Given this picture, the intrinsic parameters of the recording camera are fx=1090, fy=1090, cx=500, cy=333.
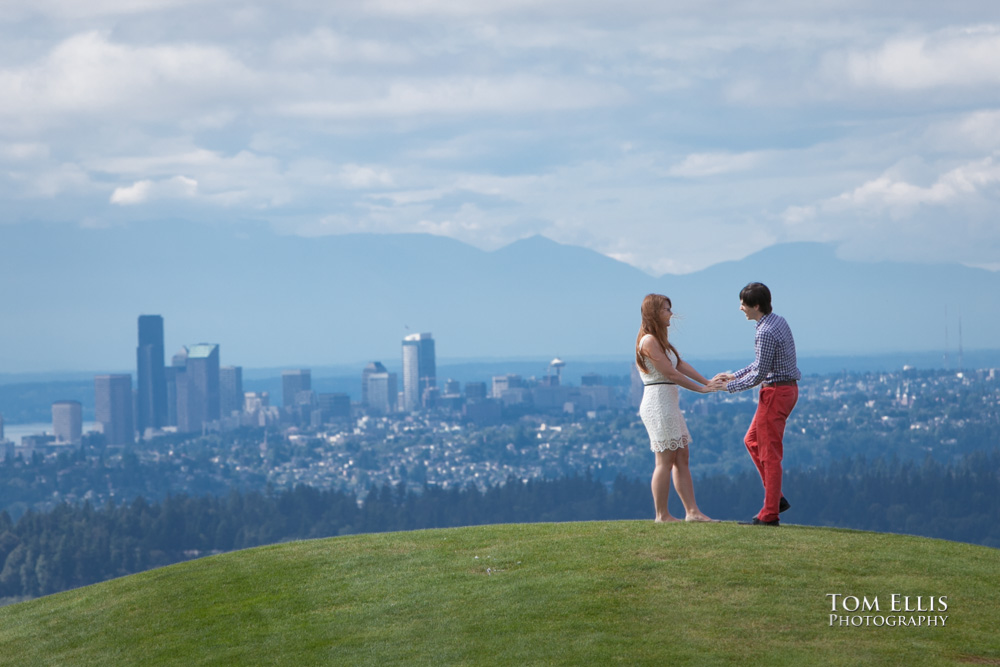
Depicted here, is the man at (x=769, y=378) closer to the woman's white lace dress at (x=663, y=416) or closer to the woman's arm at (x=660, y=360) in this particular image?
the woman's arm at (x=660, y=360)

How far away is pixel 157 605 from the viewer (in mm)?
12578

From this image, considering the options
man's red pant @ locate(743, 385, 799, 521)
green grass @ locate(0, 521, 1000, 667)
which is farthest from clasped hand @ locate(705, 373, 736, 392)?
green grass @ locate(0, 521, 1000, 667)

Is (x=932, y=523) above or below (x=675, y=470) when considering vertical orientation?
below

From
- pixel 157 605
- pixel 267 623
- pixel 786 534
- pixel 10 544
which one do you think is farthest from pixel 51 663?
pixel 10 544

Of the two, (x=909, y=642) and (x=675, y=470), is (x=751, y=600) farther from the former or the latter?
(x=675, y=470)

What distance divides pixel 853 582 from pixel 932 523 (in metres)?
199

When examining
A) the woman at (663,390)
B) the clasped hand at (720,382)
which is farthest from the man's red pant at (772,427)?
the woman at (663,390)

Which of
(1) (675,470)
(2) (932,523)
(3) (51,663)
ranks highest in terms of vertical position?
(1) (675,470)

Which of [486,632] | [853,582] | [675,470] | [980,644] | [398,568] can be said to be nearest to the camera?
[980,644]

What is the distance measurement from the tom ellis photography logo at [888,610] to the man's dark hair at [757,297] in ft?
11.4

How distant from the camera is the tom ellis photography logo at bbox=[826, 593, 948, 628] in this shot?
9.88 metres

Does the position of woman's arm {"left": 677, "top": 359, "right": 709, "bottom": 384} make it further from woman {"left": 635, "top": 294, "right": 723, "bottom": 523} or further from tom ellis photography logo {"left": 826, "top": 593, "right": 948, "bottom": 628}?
tom ellis photography logo {"left": 826, "top": 593, "right": 948, "bottom": 628}

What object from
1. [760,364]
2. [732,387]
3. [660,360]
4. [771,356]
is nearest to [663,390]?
[660,360]

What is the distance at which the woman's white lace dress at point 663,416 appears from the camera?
42.9ft
